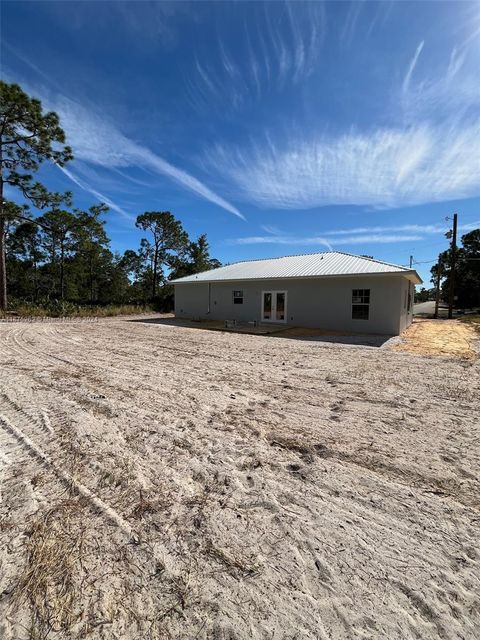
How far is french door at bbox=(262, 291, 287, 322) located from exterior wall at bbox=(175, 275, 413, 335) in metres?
0.22

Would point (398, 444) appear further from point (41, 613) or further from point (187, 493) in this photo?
point (41, 613)

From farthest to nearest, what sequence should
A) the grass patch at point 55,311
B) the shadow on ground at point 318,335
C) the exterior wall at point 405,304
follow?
1. the grass patch at point 55,311
2. the exterior wall at point 405,304
3. the shadow on ground at point 318,335

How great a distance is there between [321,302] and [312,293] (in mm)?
608

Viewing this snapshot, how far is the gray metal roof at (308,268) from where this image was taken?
12578 mm

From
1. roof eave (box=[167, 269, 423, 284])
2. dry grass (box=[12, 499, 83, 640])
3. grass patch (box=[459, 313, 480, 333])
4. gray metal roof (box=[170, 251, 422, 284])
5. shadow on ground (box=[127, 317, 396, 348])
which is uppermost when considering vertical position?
gray metal roof (box=[170, 251, 422, 284])

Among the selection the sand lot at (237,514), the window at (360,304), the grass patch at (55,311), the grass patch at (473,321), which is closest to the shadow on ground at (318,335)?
the window at (360,304)

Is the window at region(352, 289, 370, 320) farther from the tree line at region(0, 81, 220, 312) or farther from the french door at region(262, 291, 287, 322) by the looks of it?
the tree line at region(0, 81, 220, 312)

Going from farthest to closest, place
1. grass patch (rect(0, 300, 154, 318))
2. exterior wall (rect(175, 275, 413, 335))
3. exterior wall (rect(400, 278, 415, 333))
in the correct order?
1. grass patch (rect(0, 300, 154, 318))
2. exterior wall (rect(400, 278, 415, 333))
3. exterior wall (rect(175, 275, 413, 335))

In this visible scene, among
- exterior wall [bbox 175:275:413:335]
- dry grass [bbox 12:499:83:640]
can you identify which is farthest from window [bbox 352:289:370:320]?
dry grass [bbox 12:499:83:640]

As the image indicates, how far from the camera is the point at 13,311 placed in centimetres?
1798

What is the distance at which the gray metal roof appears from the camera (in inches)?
495

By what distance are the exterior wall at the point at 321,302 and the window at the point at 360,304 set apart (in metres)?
0.14

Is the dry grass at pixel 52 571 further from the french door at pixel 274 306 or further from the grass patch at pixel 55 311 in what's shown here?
the grass patch at pixel 55 311

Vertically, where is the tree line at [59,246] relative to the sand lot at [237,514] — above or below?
above
